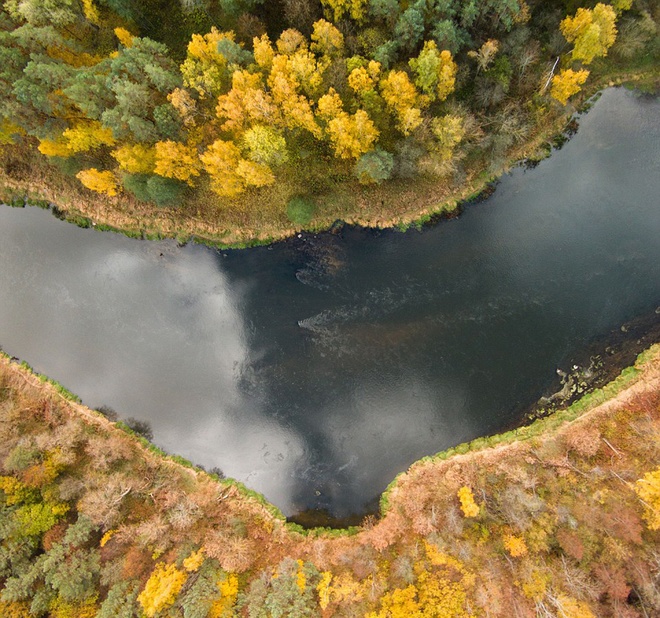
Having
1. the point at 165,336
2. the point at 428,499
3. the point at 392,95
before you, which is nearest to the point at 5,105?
the point at 165,336

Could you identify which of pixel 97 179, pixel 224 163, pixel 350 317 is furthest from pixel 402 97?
pixel 97 179

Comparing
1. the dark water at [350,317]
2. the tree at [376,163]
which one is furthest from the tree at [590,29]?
the tree at [376,163]

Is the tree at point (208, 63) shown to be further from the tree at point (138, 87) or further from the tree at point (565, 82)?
the tree at point (565, 82)

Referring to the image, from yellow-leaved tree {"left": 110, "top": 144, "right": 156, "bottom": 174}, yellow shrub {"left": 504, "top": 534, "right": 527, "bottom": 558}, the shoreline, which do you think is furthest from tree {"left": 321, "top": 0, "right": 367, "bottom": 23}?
yellow shrub {"left": 504, "top": 534, "right": 527, "bottom": 558}

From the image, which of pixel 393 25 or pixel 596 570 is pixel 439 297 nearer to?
pixel 393 25

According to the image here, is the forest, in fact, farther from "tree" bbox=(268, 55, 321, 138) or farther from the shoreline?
the shoreline

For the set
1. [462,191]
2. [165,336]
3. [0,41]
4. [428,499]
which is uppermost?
[0,41]

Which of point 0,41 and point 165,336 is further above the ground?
point 0,41
